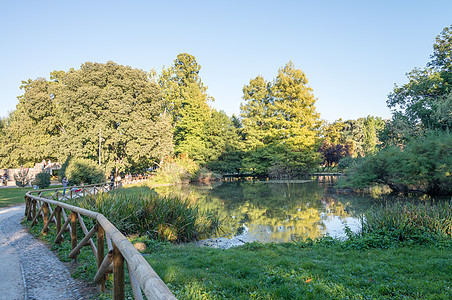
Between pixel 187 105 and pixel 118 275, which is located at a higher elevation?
pixel 187 105

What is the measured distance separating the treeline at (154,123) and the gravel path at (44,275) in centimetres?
2319

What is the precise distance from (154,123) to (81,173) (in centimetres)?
1099

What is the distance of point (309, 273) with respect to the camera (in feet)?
15.1

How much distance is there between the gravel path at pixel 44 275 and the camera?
3.67 meters

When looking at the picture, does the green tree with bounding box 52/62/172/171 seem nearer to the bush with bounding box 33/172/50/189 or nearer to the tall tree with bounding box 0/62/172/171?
the tall tree with bounding box 0/62/172/171

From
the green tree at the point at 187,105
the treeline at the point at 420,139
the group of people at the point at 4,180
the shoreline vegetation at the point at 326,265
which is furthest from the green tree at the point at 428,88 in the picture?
the group of people at the point at 4,180

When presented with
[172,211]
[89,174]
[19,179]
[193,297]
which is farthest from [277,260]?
[19,179]

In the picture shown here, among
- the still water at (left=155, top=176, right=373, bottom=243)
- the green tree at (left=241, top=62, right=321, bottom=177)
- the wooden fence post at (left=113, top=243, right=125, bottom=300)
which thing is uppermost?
the green tree at (left=241, top=62, right=321, bottom=177)

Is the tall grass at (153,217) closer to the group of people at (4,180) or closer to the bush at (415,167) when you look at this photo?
the bush at (415,167)

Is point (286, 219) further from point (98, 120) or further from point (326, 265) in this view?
point (98, 120)

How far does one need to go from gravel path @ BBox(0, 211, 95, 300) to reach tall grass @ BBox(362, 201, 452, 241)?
7064 mm

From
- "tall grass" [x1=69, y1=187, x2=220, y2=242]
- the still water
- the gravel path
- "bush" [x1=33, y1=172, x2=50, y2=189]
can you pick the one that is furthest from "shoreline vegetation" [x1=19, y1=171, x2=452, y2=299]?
"bush" [x1=33, y1=172, x2=50, y2=189]

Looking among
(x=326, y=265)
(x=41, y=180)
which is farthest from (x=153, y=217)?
(x=41, y=180)

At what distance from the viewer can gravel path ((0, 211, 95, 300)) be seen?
3672 millimetres
